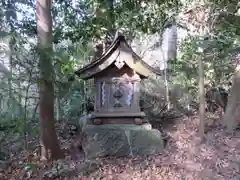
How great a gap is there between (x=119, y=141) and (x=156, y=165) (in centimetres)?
A: 113

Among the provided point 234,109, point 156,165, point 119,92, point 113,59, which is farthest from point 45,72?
point 234,109

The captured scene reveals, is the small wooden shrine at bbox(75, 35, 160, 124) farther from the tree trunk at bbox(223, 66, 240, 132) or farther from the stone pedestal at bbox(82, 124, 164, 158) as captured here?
the tree trunk at bbox(223, 66, 240, 132)

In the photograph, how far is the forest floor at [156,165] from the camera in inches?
214

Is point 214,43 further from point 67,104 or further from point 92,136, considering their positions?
point 67,104

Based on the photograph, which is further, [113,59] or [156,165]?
[113,59]

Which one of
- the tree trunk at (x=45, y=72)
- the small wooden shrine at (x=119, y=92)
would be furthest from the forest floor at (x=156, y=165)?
the small wooden shrine at (x=119, y=92)

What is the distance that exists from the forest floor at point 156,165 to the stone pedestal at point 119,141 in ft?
0.75

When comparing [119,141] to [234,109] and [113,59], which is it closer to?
[113,59]

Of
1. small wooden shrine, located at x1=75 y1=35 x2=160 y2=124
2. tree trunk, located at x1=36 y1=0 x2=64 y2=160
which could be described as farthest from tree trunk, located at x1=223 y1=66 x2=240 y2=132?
tree trunk, located at x1=36 y1=0 x2=64 y2=160

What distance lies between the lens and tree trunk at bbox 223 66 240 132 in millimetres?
7279

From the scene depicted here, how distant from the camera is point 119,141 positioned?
21.9ft

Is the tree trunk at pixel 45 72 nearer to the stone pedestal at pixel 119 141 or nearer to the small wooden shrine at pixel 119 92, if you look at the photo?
the stone pedestal at pixel 119 141

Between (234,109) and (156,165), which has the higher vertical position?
(234,109)

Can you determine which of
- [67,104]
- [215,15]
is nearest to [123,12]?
[215,15]
